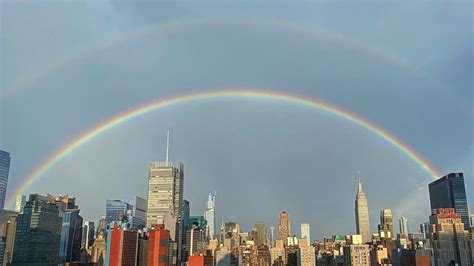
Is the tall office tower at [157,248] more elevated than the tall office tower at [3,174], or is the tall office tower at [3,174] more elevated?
the tall office tower at [3,174]

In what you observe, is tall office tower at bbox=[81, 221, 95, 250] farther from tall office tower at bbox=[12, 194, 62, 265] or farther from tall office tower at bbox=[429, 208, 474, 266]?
tall office tower at bbox=[429, 208, 474, 266]

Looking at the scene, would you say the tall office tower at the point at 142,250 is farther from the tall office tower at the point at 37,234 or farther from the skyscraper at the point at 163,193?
the skyscraper at the point at 163,193

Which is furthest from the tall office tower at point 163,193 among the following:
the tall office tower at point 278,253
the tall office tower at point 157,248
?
the tall office tower at point 157,248

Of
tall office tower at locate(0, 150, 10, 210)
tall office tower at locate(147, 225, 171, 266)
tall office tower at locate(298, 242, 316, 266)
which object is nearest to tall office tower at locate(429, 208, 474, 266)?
tall office tower at locate(298, 242, 316, 266)

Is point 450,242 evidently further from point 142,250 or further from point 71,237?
point 71,237

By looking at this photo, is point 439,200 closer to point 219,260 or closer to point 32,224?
point 219,260

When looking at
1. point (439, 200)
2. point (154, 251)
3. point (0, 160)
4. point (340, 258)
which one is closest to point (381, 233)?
point (439, 200)
